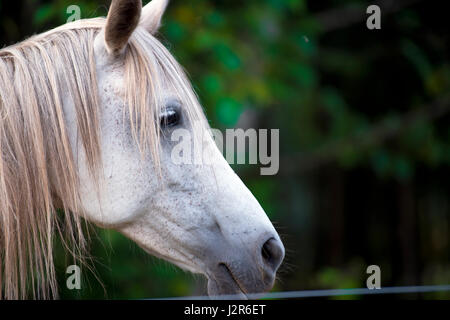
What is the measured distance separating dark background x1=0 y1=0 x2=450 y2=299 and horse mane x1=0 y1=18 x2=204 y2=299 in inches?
8.6

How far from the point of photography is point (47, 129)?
1617 millimetres

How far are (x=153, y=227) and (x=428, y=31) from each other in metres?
4.21

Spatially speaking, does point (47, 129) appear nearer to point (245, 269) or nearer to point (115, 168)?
point (115, 168)

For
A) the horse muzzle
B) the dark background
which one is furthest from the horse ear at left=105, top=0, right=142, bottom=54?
the horse muzzle

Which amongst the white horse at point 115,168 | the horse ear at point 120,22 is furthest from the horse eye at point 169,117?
the horse ear at point 120,22

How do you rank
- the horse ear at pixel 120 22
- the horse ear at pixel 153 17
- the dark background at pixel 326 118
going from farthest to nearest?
the dark background at pixel 326 118 < the horse ear at pixel 153 17 < the horse ear at pixel 120 22

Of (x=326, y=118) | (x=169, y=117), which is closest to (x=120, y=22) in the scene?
(x=169, y=117)

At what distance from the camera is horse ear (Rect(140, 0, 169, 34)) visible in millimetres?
1903

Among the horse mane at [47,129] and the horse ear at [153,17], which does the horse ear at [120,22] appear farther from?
the horse ear at [153,17]

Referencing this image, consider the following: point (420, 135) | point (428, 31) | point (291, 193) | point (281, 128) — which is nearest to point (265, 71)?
point (428, 31)

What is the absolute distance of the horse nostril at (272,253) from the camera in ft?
5.28

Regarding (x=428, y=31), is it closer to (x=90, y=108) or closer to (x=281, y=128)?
(x=281, y=128)

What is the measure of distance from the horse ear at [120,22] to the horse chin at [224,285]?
73 cm

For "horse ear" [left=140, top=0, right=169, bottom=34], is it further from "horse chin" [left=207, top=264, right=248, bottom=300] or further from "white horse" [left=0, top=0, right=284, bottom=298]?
"horse chin" [left=207, top=264, right=248, bottom=300]
